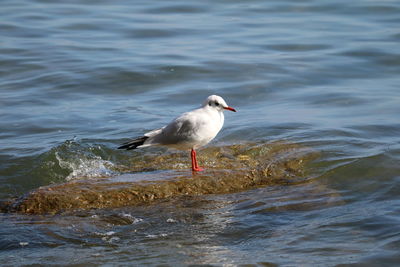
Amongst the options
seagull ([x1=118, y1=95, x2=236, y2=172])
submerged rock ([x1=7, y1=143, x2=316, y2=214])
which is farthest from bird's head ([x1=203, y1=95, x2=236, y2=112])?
submerged rock ([x1=7, y1=143, x2=316, y2=214])

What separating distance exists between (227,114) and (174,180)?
3.90 metres

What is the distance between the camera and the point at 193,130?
6.97 metres

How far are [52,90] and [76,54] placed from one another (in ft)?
8.31

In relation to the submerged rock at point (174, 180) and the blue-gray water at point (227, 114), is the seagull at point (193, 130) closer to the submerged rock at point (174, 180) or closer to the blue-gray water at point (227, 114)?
the submerged rock at point (174, 180)

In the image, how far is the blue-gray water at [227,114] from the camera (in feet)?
19.1

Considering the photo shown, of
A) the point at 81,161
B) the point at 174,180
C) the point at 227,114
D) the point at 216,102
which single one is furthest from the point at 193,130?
the point at 227,114

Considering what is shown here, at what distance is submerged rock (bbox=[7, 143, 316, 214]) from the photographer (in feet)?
21.3

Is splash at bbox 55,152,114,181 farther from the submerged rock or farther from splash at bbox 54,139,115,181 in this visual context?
the submerged rock

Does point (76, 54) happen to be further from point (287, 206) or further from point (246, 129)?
point (287, 206)

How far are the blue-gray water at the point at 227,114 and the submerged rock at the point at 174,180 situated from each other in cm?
18

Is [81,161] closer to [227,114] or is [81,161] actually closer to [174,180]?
[174,180]

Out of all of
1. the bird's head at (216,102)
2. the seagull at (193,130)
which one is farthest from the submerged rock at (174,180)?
the bird's head at (216,102)

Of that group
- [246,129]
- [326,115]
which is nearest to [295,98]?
[326,115]

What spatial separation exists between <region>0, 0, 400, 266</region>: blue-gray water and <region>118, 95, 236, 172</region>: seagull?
2.12 feet
